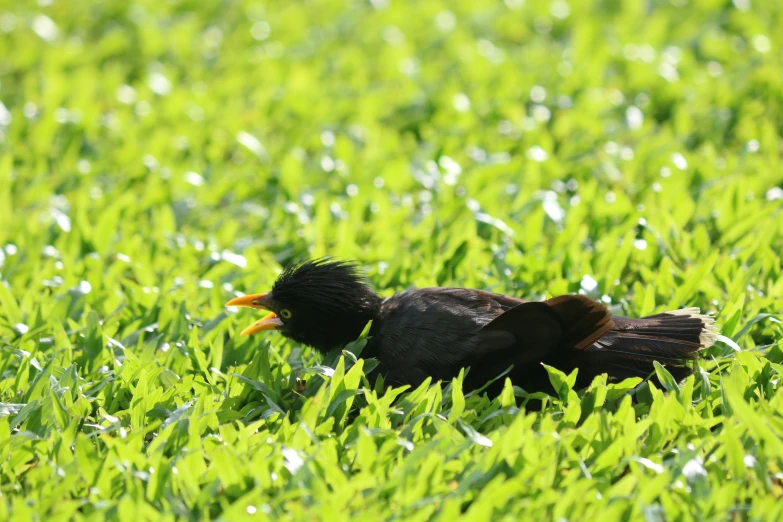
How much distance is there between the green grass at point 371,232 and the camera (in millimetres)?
3445

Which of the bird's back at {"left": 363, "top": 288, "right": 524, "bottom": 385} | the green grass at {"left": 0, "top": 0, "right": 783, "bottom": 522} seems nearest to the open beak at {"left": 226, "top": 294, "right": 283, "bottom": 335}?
the green grass at {"left": 0, "top": 0, "right": 783, "bottom": 522}

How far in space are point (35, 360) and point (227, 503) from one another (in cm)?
157

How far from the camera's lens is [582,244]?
5832 millimetres

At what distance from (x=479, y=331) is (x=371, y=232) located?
2044 mm

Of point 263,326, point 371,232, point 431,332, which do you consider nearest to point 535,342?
point 431,332

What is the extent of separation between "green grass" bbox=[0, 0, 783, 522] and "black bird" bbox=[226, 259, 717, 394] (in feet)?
0.50

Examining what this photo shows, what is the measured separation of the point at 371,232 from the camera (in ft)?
20.3

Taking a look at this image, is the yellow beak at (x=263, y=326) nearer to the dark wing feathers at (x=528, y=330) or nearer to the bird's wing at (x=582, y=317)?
the dark wing feathers at (x=528, y=330)

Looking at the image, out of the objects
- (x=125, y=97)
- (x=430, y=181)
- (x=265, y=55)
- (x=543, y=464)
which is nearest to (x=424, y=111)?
(x=430, y=181)

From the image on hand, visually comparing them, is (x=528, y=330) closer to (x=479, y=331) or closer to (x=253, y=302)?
(x=479, y=331)

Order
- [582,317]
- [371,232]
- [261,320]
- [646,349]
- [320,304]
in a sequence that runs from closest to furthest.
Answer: [582,317] → [646,349] → [320,304] → [261,320] → [371,232]

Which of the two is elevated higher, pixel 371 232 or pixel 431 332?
pixel 431 332

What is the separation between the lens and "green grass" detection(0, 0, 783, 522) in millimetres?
3445

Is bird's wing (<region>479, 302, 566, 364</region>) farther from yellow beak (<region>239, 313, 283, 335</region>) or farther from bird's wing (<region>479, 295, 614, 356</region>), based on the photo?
yellow beak (<region>239, 313, 283, 335</region>)
